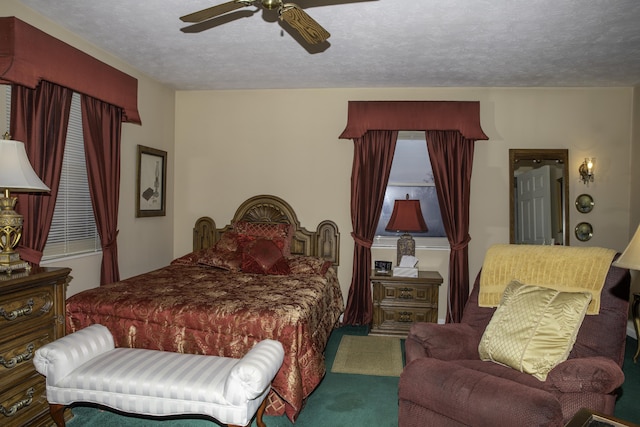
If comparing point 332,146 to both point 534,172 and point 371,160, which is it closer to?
point 371,160

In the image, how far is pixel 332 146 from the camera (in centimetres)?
489

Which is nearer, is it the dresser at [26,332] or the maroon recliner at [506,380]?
the maroon recliner at [506,380]

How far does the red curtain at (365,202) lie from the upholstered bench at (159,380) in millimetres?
2353

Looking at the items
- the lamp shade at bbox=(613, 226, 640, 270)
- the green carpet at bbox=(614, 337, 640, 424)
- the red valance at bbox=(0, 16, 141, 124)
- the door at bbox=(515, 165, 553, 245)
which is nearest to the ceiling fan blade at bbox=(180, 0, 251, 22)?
the red valance at bbox=(0, 16, 141, 124)

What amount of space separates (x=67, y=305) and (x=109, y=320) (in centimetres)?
34

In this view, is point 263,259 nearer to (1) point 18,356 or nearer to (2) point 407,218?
(2) point 407,218

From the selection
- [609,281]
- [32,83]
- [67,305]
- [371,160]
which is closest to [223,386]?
[67,305]

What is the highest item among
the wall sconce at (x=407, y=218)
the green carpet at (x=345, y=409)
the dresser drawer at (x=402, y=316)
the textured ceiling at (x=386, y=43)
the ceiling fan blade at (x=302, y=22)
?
the textured ceiling at (x=386, y=43)

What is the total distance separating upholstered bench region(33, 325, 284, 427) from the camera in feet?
6.99

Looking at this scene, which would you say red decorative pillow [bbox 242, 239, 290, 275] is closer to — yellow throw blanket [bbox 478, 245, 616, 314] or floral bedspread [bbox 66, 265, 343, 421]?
floral bedspread [bbox 66, 265, 343, 421]

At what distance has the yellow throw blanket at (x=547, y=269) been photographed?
97.1 inches

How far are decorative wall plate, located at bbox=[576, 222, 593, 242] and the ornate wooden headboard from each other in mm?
2713

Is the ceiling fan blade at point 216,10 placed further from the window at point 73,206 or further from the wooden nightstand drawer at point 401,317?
the wooden nightstand drawer at point 401,317

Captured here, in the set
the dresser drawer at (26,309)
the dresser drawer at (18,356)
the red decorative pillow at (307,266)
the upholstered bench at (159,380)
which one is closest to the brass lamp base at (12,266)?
the dresser drawer at (26,309)
